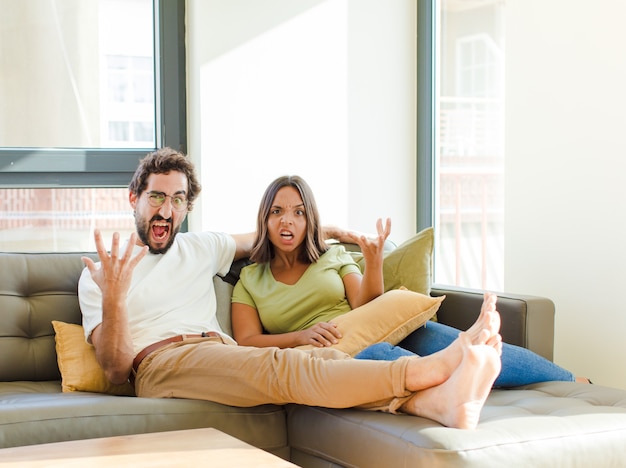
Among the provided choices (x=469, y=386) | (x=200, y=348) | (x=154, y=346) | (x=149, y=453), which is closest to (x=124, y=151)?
(x=154, y=346)

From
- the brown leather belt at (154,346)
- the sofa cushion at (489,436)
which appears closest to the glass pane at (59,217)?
the brown leather belt at (154,346)

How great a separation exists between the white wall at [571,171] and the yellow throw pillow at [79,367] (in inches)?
64.0

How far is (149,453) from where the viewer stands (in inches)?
72.8

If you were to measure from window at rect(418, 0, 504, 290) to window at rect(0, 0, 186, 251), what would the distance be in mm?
1212

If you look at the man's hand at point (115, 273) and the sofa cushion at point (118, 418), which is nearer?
the sofa cushion at point (118, 418)

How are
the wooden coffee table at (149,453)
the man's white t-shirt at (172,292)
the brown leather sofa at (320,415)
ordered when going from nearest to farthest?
the wooden coffee table at (149,453)
the brown leather sofa at (320,415)
the man's white t-shirt at (172,292)

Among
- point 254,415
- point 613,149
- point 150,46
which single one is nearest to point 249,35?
point 150,46

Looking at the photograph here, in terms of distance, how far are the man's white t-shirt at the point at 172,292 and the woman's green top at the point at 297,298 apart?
0.13 meters

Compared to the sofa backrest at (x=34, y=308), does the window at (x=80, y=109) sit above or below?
above

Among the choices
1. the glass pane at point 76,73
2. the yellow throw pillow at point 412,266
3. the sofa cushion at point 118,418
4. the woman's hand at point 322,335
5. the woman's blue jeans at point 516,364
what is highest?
the glass pane at point 76,73

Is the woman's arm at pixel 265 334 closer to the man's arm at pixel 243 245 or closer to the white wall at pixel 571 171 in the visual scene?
the man's arm at pixel 243 245

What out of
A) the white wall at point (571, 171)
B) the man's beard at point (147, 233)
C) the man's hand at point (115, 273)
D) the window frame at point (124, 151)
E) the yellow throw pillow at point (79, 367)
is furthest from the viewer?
the window frame at point (124, 151)

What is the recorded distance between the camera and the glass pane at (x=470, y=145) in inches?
151

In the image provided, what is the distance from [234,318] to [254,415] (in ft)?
1.93
